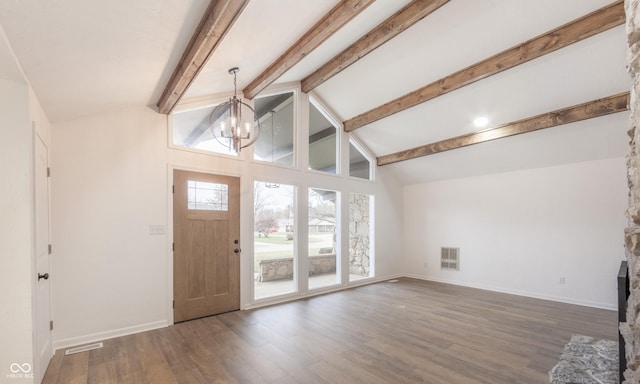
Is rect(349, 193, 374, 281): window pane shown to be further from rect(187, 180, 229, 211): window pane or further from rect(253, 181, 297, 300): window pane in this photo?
rect(187, 180, 229, 211): window pane

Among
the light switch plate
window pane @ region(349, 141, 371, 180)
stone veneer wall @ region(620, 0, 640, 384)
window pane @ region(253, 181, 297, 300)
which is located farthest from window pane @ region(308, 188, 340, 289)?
stone veneer wall @ region(620, 0, 640, 384)

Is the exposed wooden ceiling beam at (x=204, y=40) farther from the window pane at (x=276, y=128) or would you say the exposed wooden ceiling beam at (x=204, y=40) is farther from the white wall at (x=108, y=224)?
the window pane at (x=276, y=128)

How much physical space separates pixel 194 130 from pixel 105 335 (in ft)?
9.45

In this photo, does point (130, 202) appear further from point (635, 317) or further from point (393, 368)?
point (635, 317)

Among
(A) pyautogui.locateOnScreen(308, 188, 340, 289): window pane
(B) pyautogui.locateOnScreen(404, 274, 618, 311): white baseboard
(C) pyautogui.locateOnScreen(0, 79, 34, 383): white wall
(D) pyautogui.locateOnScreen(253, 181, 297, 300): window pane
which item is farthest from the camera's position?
(A) pyautogui.locateOnScreen(308, 188, 340, 289): window pane

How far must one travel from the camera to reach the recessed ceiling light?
16.6ft

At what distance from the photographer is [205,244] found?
14.5 feet

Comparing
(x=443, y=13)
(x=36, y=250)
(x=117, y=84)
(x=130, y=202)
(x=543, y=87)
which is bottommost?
(x=36, y=250)

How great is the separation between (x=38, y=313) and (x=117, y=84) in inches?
87.0

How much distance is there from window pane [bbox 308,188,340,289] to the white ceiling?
176 centimetres

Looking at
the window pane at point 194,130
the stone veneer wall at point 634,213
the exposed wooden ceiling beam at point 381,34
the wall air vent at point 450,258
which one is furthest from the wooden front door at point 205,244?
the wall air vent at point 450,258

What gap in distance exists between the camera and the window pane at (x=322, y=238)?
260 inches

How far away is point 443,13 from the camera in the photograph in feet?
12.0

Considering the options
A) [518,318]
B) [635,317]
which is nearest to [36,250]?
[635,317]
